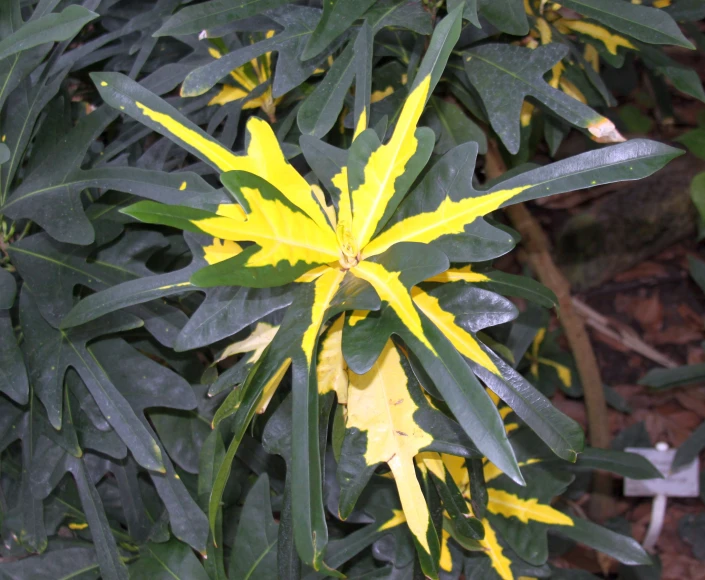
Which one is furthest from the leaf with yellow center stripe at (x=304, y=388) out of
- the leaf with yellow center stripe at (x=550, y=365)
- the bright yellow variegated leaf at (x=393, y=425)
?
the leaf with yellow center stripe at (x=550, y=365)

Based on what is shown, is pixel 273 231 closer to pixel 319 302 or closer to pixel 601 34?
pixel 319 302

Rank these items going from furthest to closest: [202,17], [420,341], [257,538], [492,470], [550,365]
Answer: [550,365] → [492,470] → [257,538] → [202,17] → [420,341]

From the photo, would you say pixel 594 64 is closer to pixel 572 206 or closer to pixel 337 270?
pixel 337 270

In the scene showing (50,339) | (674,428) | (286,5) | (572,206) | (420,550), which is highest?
(286,5)

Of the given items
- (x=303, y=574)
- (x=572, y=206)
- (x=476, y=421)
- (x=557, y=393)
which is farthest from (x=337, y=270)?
(x=572, y=206)

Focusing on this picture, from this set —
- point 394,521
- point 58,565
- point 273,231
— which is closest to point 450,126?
point 273,231

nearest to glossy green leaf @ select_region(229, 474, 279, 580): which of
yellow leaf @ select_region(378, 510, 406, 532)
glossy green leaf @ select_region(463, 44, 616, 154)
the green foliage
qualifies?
the green foliage

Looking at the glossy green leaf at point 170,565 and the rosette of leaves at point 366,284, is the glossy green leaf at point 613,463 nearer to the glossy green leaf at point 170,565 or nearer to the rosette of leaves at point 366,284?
the rosette of leaves at point 366,284
